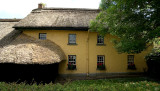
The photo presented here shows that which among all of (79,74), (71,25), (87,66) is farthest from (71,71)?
(71,25)

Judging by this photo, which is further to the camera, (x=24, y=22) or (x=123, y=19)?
(x=24, y=22)

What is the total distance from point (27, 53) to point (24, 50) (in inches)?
23.4

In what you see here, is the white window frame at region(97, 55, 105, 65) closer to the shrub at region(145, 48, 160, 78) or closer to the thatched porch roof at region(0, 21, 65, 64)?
the thatched porch roof at region(0, 21, 65, 64)

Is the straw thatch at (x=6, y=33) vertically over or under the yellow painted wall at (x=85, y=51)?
over

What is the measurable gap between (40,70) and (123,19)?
8.45 metres

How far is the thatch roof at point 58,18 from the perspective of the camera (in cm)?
1386

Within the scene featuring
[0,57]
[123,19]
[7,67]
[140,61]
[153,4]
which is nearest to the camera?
[153,4]

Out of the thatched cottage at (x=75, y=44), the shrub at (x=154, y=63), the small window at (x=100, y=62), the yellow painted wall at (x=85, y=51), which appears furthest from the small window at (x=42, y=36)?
the shrub at (x=154, y=63)

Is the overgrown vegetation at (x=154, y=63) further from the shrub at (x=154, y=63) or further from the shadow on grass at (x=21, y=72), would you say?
the shadow on grass at (x=21, y=72)

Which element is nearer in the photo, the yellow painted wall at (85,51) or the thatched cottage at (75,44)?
the thatched cottage at (75,44)

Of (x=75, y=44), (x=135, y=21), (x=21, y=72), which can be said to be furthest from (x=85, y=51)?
(x=21, y=72)

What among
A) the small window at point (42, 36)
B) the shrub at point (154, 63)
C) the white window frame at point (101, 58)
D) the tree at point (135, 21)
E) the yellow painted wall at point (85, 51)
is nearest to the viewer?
the tree at point (135, 21)

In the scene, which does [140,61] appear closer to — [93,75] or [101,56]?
[101,56]

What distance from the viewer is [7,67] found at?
1080 cm
